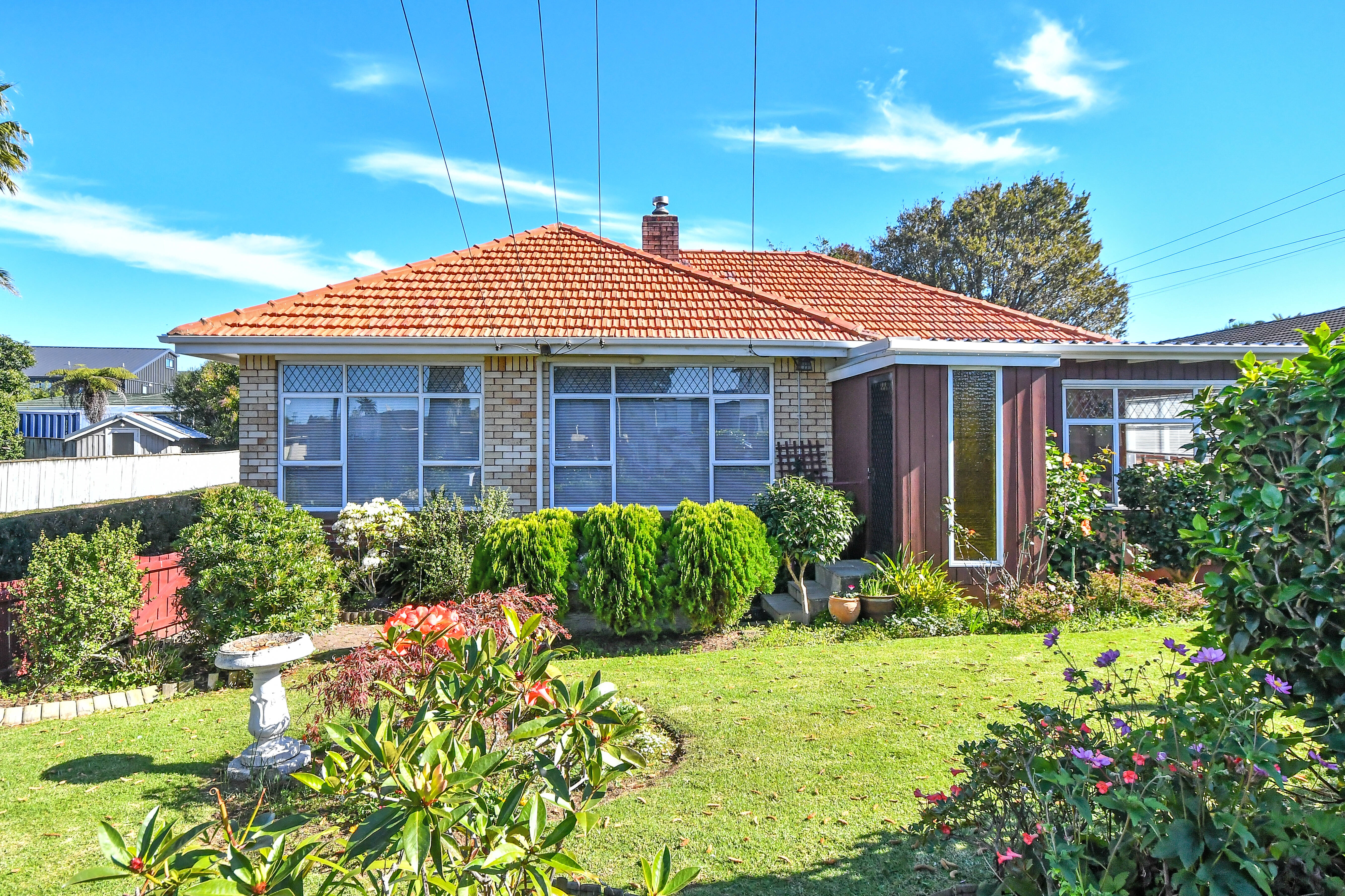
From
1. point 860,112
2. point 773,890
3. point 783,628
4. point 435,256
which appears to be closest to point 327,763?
point 773,890

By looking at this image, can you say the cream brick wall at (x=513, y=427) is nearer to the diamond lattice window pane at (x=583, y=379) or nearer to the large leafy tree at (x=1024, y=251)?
the diamond lattice window pane at (x=583, y=379)

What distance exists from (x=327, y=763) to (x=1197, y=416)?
12.5 ft

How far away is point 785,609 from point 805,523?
1.08 meters

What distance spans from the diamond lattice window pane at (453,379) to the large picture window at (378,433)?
0.01 m

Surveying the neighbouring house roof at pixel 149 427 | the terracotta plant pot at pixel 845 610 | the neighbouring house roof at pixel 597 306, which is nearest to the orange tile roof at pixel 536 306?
the neighbouring house roof at pixel 597 306

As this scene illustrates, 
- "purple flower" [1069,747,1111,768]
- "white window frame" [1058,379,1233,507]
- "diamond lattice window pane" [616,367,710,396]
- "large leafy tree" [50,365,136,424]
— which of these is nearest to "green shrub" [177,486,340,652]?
"diamond lattice window pane" [616,367,710,396]

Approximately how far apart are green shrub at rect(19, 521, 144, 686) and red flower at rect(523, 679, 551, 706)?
5.52 meters

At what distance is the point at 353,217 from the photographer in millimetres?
16844

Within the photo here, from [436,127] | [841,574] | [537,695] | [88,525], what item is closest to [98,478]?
[88,525]

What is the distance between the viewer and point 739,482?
1056 centimetres

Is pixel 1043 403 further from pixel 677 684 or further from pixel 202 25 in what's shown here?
pixel 202 25

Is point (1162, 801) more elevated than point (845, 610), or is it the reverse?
point (1162, 801)

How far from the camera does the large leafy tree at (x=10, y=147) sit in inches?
765

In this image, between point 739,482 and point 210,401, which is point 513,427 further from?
point 210,401
